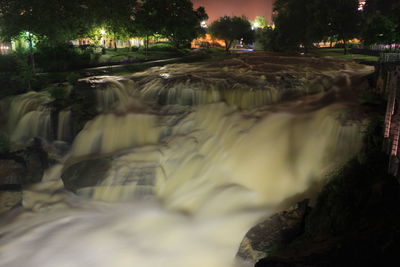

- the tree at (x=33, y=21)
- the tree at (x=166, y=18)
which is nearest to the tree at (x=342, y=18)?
the tree at (x=166, y=18)

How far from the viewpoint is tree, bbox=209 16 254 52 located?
63.3 meters

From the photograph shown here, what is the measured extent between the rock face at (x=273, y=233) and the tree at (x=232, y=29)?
56.3 meters

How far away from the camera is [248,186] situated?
40.9 feet

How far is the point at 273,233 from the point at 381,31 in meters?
26.6

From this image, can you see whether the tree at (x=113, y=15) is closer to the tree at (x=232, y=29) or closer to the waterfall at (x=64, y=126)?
the waterfall at (x=64, y=126)

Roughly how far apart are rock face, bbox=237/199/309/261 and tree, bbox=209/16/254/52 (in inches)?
2218

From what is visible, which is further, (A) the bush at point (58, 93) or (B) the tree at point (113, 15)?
(B) the tree at point (113, 15)

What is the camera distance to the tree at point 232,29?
6334cm

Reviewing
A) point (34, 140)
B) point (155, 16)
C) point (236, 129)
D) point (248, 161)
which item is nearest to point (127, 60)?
point (155, 16)

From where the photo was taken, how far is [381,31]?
95.9 ft

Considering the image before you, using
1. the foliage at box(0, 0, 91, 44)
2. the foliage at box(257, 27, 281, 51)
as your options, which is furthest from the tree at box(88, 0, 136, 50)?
the foliage at box(257, 27, 281, 51)

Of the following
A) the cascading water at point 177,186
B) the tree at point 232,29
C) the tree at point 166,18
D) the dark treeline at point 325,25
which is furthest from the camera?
the tree at point 232,29

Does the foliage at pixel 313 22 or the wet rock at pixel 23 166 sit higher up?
the foliage at pixel 313 22

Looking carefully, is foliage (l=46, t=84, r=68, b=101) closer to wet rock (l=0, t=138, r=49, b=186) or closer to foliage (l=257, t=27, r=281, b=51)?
wet rock (l=0, t=138, r=49, b=186)
